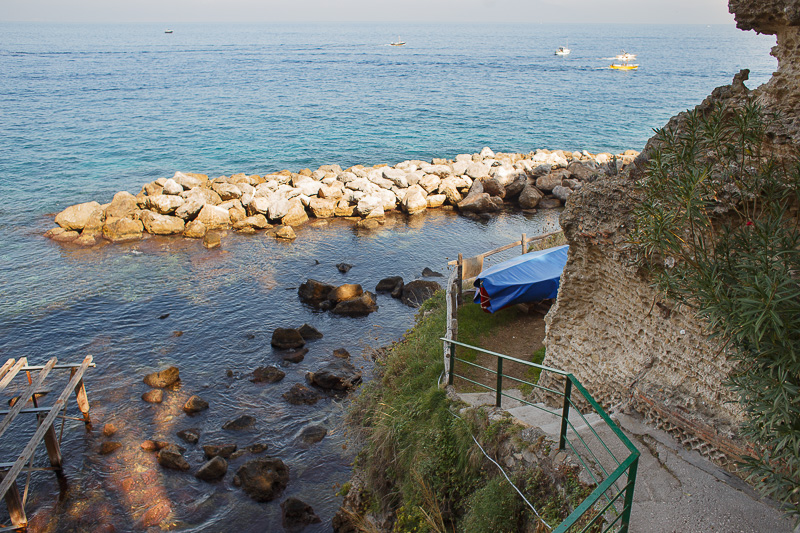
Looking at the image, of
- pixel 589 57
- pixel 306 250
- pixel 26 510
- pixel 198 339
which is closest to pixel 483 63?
pixel 589 57

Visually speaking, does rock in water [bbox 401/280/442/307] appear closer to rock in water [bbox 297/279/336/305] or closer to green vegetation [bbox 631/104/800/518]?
rock in water [bbox 297/279/336/305]

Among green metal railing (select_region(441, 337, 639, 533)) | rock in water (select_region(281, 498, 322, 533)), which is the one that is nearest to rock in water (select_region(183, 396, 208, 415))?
rock in water (select_region(281, 498, 322, 533))

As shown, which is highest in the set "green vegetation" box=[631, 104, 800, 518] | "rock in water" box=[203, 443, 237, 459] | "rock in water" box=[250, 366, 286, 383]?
"green vegetation" box=[631, 104, 800, 518]

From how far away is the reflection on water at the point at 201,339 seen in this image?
49.9 ft

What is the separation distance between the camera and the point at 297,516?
14.3 m

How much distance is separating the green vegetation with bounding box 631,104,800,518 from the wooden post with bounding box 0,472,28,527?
14.9 metres

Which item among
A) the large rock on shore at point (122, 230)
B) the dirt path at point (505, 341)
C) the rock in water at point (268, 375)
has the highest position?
the dirt path at point (505, 341)

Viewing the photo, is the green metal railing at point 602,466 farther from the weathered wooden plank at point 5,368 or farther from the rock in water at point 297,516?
the weathered wooden plank at point 5,368

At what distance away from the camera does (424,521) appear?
10812 millimetres

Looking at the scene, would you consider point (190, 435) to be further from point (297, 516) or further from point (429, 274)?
point (429, 274)

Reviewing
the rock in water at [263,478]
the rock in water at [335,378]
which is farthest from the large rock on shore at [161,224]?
the rock in water at [263,478]

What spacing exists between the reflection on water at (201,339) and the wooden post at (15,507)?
0.57 meters

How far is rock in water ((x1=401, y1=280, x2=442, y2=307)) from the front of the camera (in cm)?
2542

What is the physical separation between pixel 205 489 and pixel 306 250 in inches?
681
